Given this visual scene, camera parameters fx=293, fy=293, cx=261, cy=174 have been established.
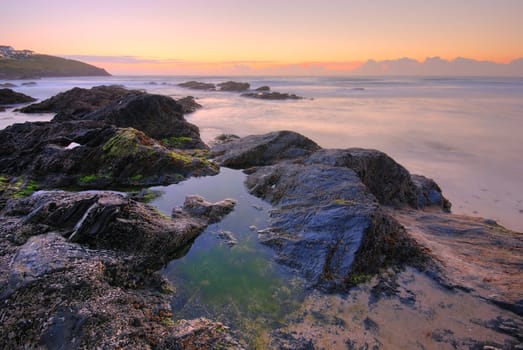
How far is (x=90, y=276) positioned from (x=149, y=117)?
13.1 metres

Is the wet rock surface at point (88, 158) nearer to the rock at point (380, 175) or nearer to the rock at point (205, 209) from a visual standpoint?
the rock at point (205, 209)

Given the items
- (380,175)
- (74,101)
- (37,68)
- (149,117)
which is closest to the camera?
(380,175)

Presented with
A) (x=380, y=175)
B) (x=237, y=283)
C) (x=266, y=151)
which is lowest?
(x=237, y=283)

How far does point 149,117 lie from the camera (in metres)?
16.1

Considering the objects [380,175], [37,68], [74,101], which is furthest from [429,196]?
[37,68]

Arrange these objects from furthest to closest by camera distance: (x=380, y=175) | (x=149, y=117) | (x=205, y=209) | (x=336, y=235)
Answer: (x=149, y=117) < (x=380, y=175) < (x=205, y=209) < (x=336, y=235)

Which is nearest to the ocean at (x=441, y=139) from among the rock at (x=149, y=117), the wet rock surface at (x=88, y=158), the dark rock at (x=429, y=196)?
the dark rock at (x=429, y=196)

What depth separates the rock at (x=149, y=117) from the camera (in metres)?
15.6

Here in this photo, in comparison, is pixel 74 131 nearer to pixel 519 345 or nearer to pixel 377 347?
pixel 377 347

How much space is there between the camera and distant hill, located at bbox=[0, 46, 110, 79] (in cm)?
9522

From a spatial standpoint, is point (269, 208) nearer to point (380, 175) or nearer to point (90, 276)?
point (380, 175)

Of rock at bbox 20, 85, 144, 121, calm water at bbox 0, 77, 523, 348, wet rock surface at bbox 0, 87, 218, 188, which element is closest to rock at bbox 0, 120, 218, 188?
wet rock surface at bbox 0, 87, 218, 188

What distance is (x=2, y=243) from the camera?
4.86m

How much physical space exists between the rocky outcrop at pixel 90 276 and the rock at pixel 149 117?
960cm
